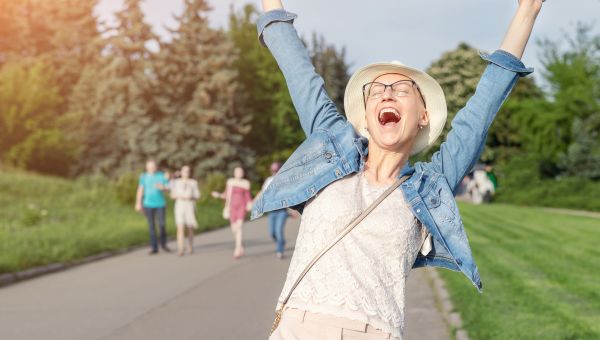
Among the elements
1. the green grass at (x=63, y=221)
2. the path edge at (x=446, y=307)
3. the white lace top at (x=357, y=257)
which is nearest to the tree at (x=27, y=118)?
the green grass at (x=63, y=221)

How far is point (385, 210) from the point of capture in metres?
2.67

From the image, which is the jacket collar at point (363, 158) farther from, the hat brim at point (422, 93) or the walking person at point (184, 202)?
the walking person at point (184, 202)

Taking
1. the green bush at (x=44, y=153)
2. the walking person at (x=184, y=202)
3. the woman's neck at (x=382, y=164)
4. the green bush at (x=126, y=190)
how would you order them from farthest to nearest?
the green bush at (x=44, y=153)
the green bush at (x=126, y=190)
the walking person at (x=184, y=202)
the woman's neck at (x=382, y=164)

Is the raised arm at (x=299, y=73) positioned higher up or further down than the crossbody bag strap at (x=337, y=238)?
higher up

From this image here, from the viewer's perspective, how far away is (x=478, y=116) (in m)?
2.73

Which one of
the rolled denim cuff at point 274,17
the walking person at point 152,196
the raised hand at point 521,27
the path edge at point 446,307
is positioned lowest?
the path edge at point 446,307

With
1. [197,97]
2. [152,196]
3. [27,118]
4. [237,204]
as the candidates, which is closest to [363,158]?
[237,204]

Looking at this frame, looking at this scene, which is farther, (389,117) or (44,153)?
(44,153)

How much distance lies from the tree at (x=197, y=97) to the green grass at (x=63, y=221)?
429 inches

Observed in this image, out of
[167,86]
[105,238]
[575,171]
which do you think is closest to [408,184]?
[105,238]

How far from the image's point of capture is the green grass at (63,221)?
14.6 metres

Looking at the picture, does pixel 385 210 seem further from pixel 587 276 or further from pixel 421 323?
pixel 587 276

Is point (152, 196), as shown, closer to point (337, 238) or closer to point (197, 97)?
point (337, 238)

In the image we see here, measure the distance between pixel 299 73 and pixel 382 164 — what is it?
42 cm
